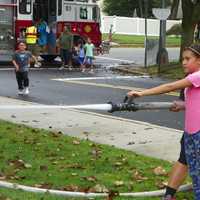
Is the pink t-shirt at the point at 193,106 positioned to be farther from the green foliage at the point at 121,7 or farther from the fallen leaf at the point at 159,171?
the green foliage at the point at 121,7

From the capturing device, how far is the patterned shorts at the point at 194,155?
17.9 ft

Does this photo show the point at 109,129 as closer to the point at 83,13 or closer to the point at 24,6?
the point at 24,6

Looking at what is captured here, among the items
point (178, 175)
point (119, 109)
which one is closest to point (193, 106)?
point (119, 109)

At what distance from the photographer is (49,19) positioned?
26969 mm

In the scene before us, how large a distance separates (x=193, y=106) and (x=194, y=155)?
1.41 ft

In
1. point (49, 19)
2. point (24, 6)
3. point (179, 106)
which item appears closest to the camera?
point (179, 106)

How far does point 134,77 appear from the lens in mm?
23422

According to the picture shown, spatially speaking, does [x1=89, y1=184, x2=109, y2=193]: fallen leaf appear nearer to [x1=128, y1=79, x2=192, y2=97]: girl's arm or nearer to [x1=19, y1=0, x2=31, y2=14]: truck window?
[x1=128, y1=79, x2=192, y2=97]: girl's arm

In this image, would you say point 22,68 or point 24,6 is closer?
point 22,68

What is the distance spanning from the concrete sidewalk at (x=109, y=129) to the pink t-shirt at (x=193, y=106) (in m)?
2.98

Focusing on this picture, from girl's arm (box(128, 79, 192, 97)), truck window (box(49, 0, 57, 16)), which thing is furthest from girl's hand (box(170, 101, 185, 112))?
truck window (box(49, 0, 57, 16))

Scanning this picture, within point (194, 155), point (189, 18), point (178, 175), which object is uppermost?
point (189, 18)

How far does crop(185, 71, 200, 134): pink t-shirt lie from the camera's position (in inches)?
212

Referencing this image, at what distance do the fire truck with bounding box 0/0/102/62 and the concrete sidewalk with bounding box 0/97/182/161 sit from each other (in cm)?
1320
